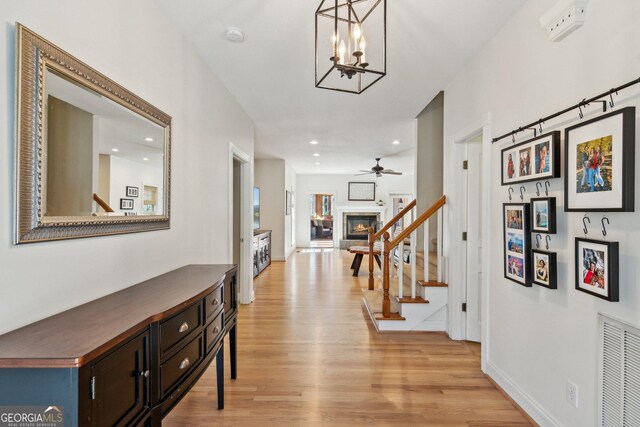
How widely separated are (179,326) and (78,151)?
916 mm

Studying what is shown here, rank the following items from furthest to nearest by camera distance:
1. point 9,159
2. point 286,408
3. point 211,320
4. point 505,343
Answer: point 505,343, point 286,408, point 211,320, point 9,159

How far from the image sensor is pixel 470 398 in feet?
7.80

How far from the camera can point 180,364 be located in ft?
5.09

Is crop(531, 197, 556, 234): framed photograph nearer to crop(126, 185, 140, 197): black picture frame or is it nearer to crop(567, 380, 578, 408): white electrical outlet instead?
crop(567, 380, 578, 408): white electrical outlet

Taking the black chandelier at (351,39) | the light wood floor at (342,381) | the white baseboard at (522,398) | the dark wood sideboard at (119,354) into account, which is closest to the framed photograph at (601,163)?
the black chandelier at (351,39)

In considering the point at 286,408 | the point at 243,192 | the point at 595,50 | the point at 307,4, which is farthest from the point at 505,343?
the point at 243,192

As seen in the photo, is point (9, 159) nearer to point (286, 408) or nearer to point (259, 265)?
point (286, 408)

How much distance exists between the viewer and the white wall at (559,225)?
1483 mm

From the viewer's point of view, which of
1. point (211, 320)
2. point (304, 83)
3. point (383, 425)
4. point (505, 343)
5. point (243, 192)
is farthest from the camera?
point (243, 192)

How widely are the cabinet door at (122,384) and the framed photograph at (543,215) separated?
6.99 feet

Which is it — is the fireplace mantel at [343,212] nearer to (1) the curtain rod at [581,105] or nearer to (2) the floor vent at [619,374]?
(1) the curtain rod at [581,105]

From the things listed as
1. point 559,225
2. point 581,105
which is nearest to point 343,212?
point 559,225

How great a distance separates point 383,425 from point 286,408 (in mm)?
648

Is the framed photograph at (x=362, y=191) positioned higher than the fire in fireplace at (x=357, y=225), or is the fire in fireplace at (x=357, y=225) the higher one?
the framed photograph at (x=362, y=191)
